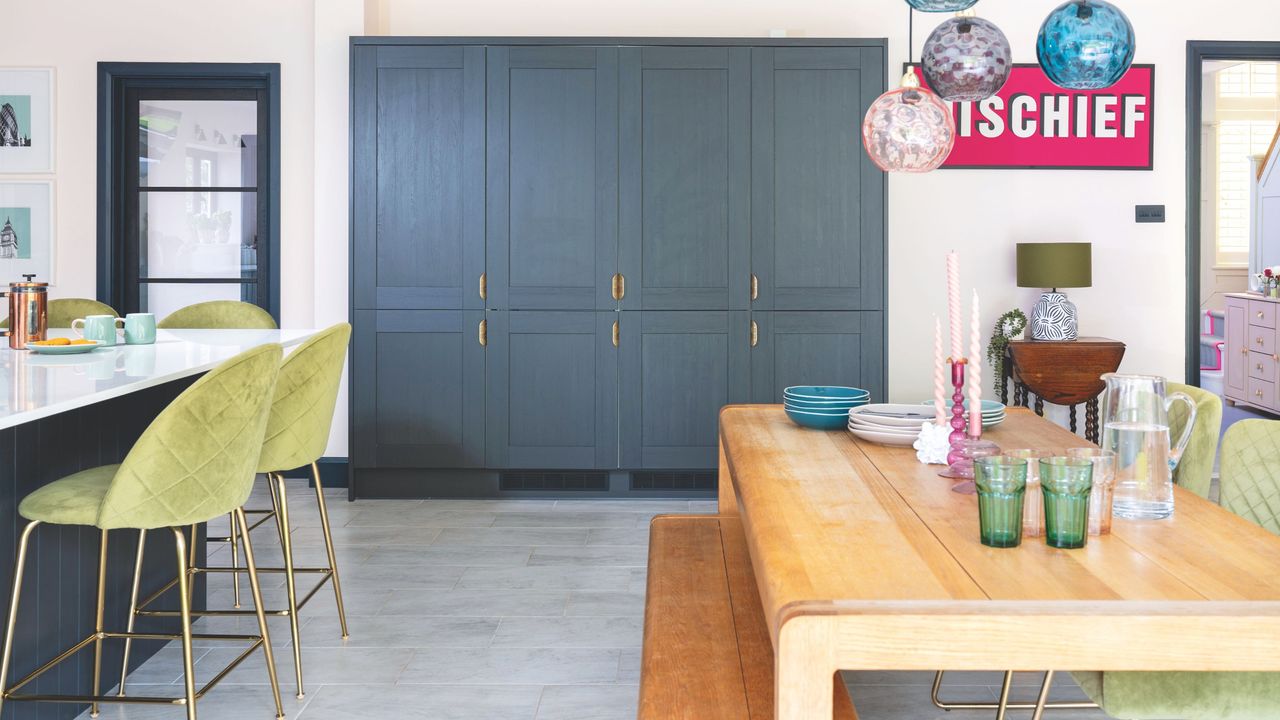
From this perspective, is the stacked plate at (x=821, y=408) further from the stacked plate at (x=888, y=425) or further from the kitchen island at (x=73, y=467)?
the kitchen island at (x=73, y=467)

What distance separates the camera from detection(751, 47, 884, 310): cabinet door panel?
493 centimetres

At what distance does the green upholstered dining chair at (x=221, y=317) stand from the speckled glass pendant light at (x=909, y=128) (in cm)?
229

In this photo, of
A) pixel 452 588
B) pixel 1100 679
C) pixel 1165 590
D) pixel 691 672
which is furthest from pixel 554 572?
pixel 1165 590

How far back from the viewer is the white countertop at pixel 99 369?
189cm

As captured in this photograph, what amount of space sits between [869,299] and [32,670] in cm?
364

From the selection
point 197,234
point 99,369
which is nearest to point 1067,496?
point 99,369

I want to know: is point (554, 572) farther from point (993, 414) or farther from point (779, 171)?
point (779, 171)

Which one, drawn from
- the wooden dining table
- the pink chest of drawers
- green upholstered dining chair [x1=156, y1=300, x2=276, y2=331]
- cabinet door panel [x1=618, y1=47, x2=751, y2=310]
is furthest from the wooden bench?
the pink chest of drawers

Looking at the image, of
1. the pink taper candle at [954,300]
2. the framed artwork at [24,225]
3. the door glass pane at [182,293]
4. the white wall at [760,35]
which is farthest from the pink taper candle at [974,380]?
the framed artwork at [24,225]

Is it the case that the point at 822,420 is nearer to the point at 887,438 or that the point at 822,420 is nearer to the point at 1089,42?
the point at 887,438

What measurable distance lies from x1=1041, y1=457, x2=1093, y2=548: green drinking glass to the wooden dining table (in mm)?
26

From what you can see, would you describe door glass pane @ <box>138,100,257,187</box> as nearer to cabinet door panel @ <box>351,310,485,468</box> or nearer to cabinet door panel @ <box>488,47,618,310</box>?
cabinet door panel @ <box>351,310,485,468</box>

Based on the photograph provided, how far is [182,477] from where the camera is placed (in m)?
2.14

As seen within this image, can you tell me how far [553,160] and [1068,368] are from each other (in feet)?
8.41
